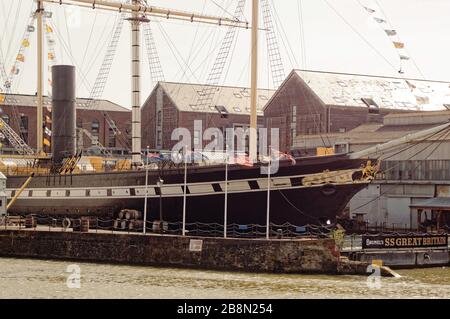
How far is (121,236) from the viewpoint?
41156 mm

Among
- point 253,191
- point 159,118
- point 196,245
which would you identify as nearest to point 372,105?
point 159,118

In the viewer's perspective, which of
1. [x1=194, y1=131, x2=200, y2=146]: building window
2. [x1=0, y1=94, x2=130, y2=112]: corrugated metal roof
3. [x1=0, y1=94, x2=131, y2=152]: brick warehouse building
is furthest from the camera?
[x1=0, y1=94, x2=130, y2=112]: corrugated metal roof

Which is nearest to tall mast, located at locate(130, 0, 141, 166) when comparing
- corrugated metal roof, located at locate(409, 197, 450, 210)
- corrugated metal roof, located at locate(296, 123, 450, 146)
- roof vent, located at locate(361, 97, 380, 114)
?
corrugated metal roof, located at locate(296, 123, 450, 146)

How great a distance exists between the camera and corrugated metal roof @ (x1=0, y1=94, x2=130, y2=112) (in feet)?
301

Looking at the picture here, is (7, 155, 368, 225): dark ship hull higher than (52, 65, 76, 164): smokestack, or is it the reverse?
(52, 65, 76, 164): smokestack

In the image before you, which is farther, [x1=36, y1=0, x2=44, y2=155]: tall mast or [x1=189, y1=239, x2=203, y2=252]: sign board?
[x1=36, y1=0, x2=44, y2=155]: tall mast

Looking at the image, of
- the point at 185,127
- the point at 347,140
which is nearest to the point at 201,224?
the point at 347,140

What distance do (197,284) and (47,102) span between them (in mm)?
63981

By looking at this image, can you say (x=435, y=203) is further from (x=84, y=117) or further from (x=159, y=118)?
(x=84, y=117)

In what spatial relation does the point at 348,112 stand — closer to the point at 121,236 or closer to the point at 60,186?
the point at 60,186

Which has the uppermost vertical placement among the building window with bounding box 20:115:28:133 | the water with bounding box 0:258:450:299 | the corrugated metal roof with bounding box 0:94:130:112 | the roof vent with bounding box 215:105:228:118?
the corrugated metal roof with bounding box 0:94:130:112

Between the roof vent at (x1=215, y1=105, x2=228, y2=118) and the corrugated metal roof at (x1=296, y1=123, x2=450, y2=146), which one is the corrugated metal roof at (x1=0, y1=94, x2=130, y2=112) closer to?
the roof vent at (x1=215, y1=105, x2=228, y2=118)

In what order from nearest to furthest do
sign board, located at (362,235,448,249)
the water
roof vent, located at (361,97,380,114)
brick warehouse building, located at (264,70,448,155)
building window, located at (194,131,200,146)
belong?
the water < sign board, located at (362,235,448,249) < brick warehouse building, located at (264,70,448,155) < roof vent, located at (361,97,380,114) < building window, located at (194,131,200,146)
